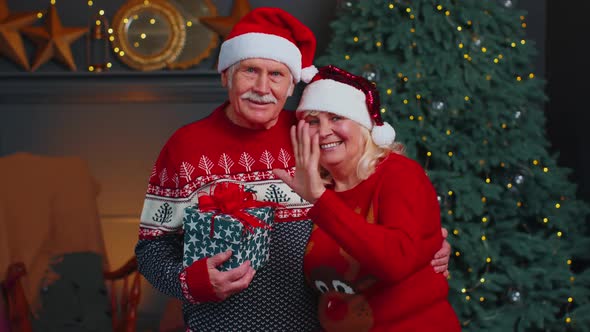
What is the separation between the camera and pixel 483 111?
4.20 metres

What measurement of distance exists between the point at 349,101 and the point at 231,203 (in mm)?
399

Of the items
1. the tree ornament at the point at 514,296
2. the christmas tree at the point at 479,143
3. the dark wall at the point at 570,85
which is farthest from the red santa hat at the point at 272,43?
the dark wall at the point at 570,85

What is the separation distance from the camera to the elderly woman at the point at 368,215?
6.07 ft

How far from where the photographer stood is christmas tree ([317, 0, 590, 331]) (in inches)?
162

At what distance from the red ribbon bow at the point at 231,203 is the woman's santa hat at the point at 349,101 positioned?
295mm

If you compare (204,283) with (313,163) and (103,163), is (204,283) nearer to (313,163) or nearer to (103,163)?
(313,163)

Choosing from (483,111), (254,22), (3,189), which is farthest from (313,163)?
(3,189)

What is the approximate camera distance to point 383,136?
200 cm

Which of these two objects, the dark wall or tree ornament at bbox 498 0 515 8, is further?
the dark wall

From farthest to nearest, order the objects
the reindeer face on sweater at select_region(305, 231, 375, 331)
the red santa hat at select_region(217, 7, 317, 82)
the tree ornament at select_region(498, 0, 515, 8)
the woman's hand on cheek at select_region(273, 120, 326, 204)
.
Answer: the tree ornament at select_region(498, 0, 515, 8)
the red santa hat at select_region(217, 7, 317, 82)
the reindeer face on sweater at select_region(305, 231, 375, 331)
the woman's hand on cheek at select_region(273, 120, 326, 204)

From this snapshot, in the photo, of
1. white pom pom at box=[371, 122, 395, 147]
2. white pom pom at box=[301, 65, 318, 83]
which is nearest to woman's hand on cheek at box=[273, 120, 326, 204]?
white pom pom at box=[371, 122, 395, 147]

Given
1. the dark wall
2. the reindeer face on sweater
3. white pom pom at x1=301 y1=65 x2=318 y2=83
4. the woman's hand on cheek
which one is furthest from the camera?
the dark wall

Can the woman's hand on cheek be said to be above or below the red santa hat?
below

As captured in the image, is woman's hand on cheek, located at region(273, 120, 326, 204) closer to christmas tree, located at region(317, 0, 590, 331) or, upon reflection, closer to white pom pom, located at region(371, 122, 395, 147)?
white pom pom, located at region(371, 122, 395, 147)
